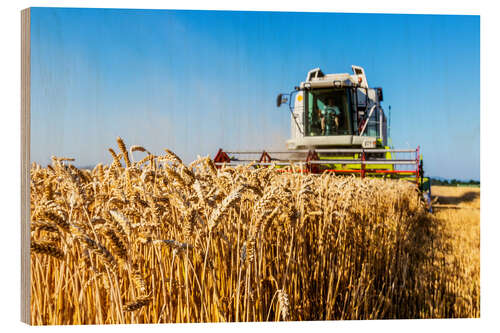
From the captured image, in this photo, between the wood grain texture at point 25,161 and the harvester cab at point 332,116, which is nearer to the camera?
the wood grain texture at point 25,161

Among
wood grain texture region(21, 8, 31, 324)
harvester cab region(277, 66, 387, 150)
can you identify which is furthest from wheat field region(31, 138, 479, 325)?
harvester cab region(277, 66, 387, 150)

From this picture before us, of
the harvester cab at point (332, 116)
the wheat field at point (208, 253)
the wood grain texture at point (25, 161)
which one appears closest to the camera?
the wheat field at point (208, 253)

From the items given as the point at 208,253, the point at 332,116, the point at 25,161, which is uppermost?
the point at 332,116

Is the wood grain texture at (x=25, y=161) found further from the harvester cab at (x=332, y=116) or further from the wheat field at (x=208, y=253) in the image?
the harvester cab at (x=332, y=116)

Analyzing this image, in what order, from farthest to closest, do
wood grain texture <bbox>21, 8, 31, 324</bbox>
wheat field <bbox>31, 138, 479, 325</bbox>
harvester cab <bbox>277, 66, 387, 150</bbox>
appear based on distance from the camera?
harvester cab <bbox>277, 66, 387, 150</bbox> < wood grain texture <bbox>21, 8, 31, 324</bbox> < wheat field <bbox>31, 138, 479, 325</bbox>

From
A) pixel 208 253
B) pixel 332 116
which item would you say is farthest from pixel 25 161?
pixel 332 116

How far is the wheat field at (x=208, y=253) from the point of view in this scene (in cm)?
108

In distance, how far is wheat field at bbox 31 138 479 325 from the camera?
108 centimetres

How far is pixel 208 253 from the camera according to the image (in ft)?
4.35

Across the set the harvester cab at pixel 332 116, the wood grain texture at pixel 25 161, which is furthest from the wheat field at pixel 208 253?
the harvester cab at pixel 332 116

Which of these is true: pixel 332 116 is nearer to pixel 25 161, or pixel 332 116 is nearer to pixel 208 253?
pixel 25 161

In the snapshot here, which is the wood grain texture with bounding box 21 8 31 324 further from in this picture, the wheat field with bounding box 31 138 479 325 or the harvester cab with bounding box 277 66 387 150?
the harvester cab with bounding box 277 66 387 150

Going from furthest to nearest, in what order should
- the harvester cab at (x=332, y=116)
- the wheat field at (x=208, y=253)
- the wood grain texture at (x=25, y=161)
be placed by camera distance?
1. the harvester cab at (x=332, y=116)
2. the wood grain texture at (x=25, y=161)
3. the wheat field at (x=208, y=253)

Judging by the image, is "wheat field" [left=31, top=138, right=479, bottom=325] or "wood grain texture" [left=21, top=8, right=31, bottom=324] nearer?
"wheat field" [left=31, top=138, right=479, bottom=325]
